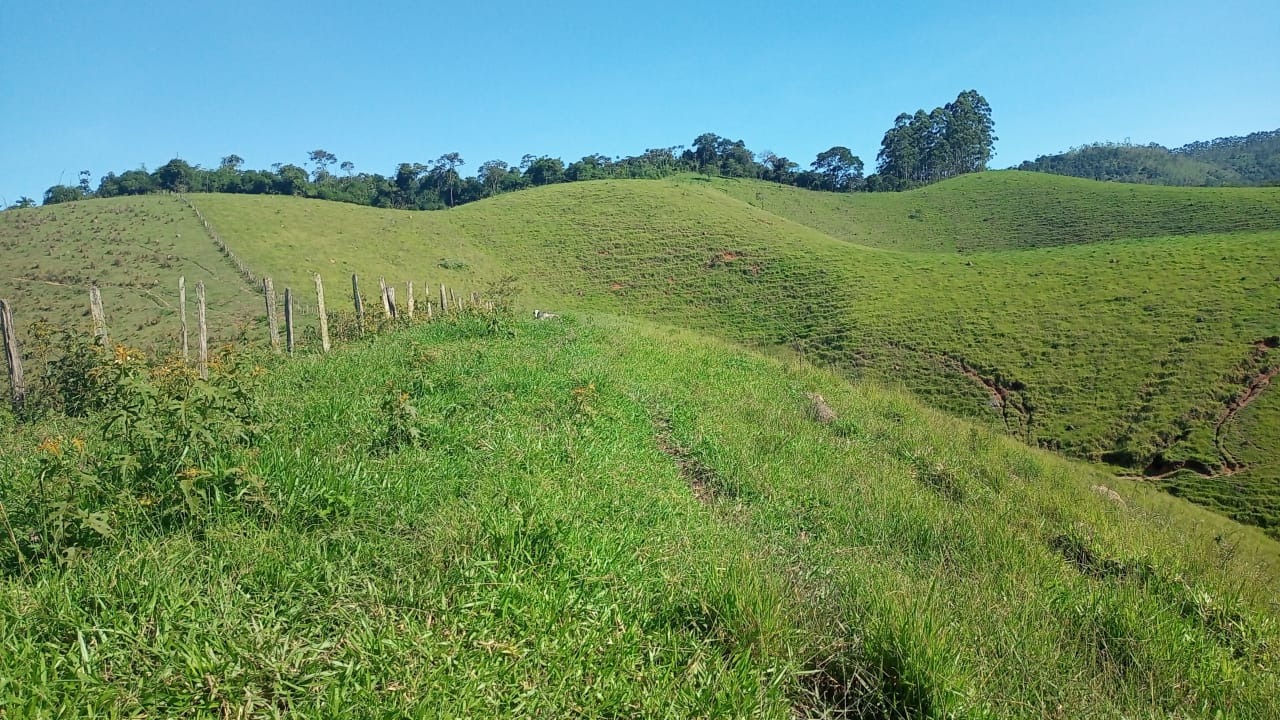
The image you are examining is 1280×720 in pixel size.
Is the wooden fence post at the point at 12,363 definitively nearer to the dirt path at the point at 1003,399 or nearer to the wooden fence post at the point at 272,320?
the wooden fence post at the point at 272,320

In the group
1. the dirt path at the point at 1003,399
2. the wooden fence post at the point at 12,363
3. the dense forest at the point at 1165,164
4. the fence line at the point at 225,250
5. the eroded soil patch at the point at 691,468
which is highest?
the dense forest at the point at 1165,164

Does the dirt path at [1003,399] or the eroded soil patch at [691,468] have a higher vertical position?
the eroded soil patch at [691,468]

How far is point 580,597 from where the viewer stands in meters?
3.35

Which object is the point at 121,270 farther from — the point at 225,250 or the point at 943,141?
the point at 943,141

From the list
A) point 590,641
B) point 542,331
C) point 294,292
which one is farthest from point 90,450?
point 294,292

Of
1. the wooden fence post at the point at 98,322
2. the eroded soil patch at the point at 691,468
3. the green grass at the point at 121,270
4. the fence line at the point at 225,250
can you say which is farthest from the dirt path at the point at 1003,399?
the fence line at the point at 225,250

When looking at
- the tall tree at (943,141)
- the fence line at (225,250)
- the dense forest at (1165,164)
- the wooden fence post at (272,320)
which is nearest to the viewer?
the wooden fence post at (272,320)

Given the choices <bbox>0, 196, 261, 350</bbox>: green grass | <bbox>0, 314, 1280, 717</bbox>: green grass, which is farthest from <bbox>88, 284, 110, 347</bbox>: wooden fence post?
<bbox>0, 196, 261, 350</bbox>: green grass

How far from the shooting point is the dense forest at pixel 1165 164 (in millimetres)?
120625

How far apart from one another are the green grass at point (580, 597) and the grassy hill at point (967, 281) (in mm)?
14032

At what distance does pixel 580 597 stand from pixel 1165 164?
17602cm

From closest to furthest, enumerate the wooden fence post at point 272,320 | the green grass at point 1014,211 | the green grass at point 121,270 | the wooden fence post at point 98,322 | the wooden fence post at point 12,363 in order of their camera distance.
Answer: the wooden fence post at point 98,322 < the wooden fence post at point 12,363 < the wooden fence post at point 272,320 < the green grass at point 121,270 < the green grass at point 1014,211

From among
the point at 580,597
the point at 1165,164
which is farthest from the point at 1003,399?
the point at 1165,164

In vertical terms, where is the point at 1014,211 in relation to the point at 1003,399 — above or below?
above
